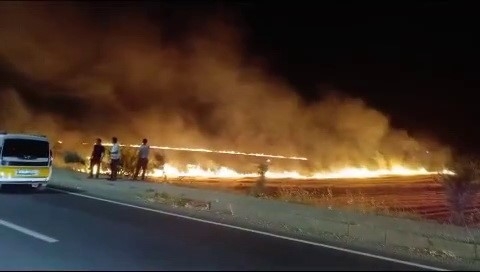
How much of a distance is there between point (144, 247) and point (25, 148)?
35.1 feet

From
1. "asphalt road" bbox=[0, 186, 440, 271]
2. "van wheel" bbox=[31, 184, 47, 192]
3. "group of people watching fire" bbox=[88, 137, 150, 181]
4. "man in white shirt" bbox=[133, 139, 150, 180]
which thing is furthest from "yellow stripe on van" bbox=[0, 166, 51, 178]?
"asphalt road" bbox=[0, 186, 440, 271]

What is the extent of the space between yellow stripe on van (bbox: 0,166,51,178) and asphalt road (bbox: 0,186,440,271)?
500 centimetres

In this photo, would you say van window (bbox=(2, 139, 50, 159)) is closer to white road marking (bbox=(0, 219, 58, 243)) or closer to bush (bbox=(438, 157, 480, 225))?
white road marking (bbox=(0, 219, 58, 243))

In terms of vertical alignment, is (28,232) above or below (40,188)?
below

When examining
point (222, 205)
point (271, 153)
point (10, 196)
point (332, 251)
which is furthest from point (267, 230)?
point (271, 153)

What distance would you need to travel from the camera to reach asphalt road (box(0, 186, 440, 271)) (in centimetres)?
863

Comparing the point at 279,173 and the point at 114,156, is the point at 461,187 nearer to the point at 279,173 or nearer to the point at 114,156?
the point at 114,156

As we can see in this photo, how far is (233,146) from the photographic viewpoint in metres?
47.9

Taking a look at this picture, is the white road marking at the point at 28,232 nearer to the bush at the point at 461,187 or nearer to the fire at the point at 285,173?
the bush at the point at 461,187

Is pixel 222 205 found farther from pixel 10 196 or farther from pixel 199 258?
pixel 199 258

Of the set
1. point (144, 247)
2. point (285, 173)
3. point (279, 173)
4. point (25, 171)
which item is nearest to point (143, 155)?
point (25, 171)

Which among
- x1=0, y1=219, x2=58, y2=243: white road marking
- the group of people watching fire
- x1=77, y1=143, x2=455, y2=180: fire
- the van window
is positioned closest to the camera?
x1=0, y1=219, x2=58, y2=243: white road marking

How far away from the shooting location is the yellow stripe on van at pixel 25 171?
1851cm

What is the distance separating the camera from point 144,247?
9836mm
